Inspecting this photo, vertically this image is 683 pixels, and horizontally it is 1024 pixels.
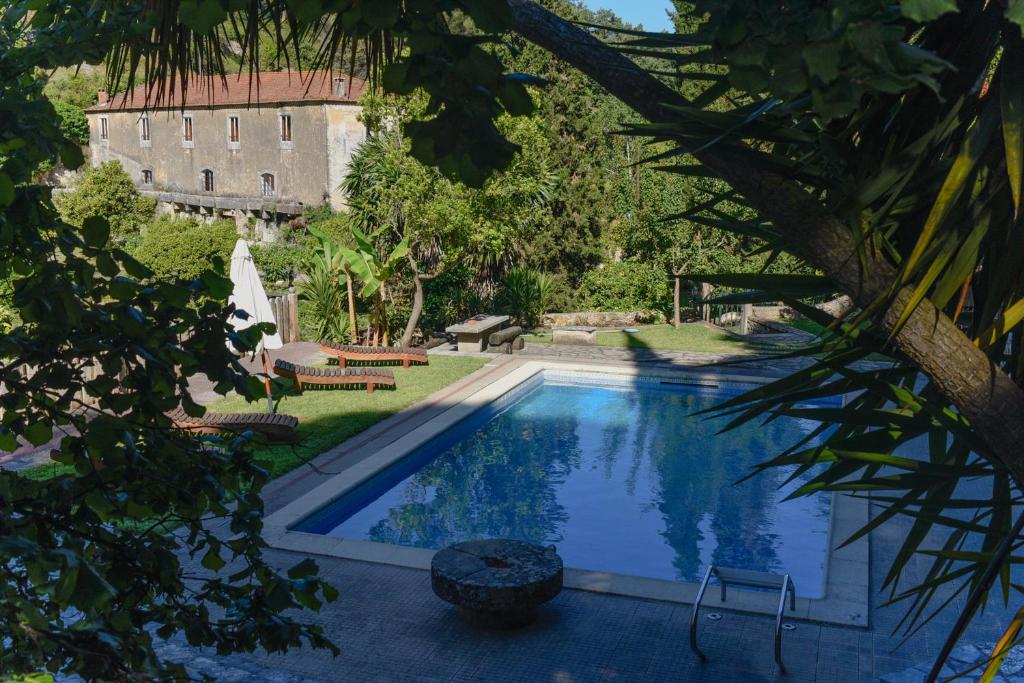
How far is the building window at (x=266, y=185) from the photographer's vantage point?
40.2 meters

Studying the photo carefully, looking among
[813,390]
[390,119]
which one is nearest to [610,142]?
[390,119]

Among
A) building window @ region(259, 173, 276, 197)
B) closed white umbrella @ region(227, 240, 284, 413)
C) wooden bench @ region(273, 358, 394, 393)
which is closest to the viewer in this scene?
closed white umbrella @ region(227, 240, 284, 413)

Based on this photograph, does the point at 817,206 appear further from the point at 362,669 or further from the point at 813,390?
the point at 362,669

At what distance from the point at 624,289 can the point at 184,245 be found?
14036mm

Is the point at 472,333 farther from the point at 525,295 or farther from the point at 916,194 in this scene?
the point at 916,194

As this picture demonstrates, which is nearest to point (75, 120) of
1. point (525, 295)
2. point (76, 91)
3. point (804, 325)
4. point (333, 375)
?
point (76, 91)

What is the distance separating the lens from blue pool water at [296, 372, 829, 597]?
11492 mm

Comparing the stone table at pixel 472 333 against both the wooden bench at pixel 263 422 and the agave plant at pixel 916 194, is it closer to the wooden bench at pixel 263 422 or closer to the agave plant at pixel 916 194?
the wooden bench at pixel 263 422

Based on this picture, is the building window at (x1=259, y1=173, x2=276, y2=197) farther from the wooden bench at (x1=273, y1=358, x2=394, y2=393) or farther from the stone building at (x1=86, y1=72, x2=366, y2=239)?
the wooden bench at (x1=273, y1=358, x2=394, y2=393)

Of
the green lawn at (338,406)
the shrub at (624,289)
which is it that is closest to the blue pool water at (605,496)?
the green lawn at (338,406)

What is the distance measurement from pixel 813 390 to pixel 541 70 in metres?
Answer: 23.6

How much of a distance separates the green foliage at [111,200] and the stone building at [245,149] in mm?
957

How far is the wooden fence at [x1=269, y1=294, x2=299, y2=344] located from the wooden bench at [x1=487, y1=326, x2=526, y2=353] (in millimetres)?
4250

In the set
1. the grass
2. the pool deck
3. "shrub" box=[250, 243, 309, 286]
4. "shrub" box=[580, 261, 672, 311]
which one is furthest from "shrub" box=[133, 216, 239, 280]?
the pool deck
